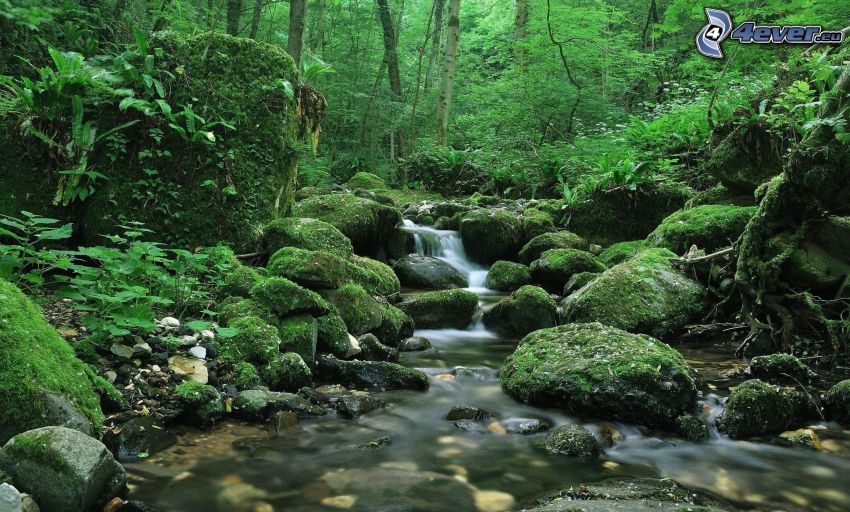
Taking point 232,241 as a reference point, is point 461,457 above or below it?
below

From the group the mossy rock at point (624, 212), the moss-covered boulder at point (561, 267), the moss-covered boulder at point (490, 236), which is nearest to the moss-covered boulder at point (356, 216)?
the moss-covered boulder at point (490, 236)

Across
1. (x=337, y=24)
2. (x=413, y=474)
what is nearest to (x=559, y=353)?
(x=413, y=474)

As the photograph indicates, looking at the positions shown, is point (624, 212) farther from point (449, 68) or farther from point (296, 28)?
point (449, 68)

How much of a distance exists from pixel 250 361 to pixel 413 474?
5.87 ft

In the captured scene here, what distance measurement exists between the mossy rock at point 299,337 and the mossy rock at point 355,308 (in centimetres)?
79

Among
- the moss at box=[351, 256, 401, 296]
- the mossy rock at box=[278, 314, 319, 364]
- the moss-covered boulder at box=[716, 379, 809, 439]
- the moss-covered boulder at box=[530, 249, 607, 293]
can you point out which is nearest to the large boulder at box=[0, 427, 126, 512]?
the mossy rock at box=[278, 314, 319, 364]

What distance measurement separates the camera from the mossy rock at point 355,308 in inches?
233

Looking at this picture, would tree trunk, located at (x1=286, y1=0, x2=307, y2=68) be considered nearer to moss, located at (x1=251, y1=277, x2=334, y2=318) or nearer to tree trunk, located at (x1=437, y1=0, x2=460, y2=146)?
moss, located at (x1=251, y1=277, x2=334, y2=318)

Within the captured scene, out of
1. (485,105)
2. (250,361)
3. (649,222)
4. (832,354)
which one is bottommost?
(250,361)

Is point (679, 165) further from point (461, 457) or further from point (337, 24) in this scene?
point (337, 24)

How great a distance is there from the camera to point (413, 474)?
347cm

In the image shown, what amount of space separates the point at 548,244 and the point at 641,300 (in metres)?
3.78

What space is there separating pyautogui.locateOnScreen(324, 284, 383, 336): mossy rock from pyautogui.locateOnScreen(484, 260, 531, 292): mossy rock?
387 cm

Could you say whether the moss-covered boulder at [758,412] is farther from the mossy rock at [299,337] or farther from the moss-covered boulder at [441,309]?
the moss-covered boulder at [441,309]
